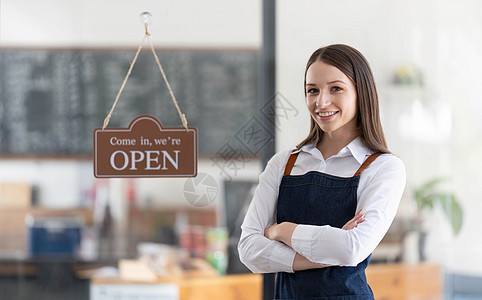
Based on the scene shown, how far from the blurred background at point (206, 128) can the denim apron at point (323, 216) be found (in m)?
0.59

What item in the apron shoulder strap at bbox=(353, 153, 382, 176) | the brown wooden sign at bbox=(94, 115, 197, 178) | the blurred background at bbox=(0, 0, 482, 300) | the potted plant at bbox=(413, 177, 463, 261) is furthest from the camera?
the potted plant at bbox=(413, 177, 463, 261)

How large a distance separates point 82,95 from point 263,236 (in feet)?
3.79

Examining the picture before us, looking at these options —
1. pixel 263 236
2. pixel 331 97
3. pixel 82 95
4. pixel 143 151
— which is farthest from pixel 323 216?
pixel 82 95

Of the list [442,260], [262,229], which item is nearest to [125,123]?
[262,229]

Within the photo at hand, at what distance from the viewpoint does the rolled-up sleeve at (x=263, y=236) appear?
50.5 inches

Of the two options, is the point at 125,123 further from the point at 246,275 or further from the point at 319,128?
the point at 246,275

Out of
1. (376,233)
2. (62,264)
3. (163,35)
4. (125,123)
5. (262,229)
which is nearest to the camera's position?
(376,233)

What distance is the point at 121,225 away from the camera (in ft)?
7.59

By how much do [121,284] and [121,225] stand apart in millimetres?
311

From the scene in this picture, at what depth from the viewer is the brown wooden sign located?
5.21 feet

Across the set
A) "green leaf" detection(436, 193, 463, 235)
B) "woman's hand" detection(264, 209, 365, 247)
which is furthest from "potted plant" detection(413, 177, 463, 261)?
"woman's hand" detection(264, 209, 365, 247)

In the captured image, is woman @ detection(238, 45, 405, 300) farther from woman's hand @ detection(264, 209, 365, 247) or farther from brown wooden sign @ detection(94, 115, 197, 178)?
brown wooden sign @ detection(94, 115, 197, 178)

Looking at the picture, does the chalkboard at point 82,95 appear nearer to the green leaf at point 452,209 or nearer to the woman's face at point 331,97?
the woman's face at point 331,97

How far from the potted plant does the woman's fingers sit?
41.9 inches
